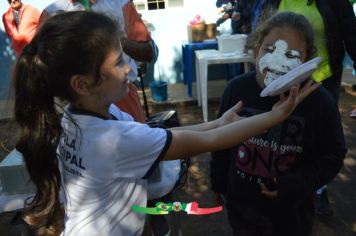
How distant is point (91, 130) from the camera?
1159 mm

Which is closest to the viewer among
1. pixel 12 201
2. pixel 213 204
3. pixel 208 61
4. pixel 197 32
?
pixel 12 201

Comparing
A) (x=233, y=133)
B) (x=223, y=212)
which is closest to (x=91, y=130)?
(x=233, y=133)

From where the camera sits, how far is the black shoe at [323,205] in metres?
2.86

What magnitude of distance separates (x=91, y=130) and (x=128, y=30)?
1.12m

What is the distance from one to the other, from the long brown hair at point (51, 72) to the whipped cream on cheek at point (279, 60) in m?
0.61

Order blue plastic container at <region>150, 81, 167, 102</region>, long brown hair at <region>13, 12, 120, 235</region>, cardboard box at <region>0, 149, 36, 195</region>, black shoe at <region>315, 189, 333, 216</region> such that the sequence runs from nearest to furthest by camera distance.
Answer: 1. long brown hair at <region>13, 12, 120, 235</region>
2. cardboard box at <region>0, 149, 36, 195</region>
3. black shoe at <region>315, 189, 333, 216</region>
4. blue plastic container at <region>150, 81, 167, 102</region>

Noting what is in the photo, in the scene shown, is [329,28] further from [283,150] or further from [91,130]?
[91,130]

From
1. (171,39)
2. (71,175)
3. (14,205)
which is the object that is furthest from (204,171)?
(171,39)

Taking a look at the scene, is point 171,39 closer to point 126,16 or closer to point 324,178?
point 126,16

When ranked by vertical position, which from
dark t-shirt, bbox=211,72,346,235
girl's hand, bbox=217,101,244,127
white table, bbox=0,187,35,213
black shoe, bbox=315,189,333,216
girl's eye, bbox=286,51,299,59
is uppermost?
girl's eye, bbox=286,51,299,59

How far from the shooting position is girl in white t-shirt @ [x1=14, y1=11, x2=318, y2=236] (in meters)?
1.14

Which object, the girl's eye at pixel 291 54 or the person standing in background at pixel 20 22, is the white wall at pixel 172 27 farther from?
the girl's eye at pixel 291 54

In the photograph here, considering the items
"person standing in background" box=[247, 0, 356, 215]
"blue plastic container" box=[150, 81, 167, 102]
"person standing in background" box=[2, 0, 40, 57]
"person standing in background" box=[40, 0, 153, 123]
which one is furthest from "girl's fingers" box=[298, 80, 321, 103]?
"blue plastic container" box=[150, 81, 167, 102]

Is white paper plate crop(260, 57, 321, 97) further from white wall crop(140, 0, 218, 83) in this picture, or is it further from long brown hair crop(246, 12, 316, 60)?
white wall crop(140, 0, 218, 83)
